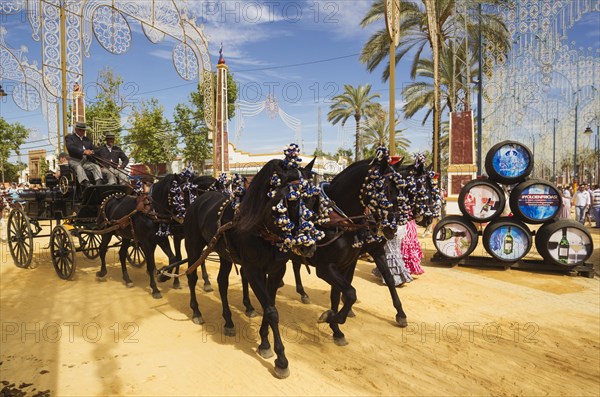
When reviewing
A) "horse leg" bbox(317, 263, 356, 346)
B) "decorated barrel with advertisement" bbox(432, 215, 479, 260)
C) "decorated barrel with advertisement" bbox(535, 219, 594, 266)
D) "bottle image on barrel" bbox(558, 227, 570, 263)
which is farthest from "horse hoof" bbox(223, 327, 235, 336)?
"bottle image on barrel" bbox(558, 227, 570, 263)

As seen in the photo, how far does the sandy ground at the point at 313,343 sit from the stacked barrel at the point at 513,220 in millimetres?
1115

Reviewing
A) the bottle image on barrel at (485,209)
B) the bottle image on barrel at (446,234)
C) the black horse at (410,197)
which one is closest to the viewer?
the black horse at (410,197)

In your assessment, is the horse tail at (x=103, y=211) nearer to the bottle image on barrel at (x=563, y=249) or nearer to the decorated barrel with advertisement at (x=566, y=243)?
the decorated barrel with advertisement at (x=566, y=243)

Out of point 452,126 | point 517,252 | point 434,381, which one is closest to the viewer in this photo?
point 434,381

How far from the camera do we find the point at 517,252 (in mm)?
8938

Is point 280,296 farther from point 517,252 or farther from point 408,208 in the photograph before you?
point 517,252

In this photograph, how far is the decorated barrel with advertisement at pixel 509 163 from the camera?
A: 8914mm

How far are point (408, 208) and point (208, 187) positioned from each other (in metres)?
3.95

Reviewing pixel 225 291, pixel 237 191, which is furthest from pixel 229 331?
pixel 237 191

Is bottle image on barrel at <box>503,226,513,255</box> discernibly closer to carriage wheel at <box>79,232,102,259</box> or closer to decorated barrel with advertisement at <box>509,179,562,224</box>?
decorated barrel with advertisement at <box>509,179,562,224</box>

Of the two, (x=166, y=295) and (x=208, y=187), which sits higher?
(x=208, y=187)

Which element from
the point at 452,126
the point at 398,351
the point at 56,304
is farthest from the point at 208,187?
the point at 452,126

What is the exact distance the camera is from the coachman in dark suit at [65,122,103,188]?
25.5 feet

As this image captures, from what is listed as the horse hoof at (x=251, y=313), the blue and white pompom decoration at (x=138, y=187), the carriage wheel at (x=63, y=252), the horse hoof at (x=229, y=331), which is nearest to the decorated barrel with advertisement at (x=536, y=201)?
the horse hoof at (x=251, y=313)
